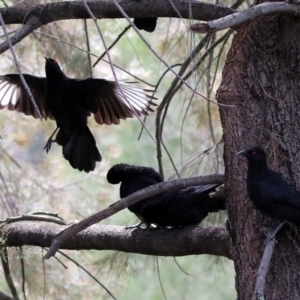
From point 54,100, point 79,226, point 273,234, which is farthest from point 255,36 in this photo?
point 54,100

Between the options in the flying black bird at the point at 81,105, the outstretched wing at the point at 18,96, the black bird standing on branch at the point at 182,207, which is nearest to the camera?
the black bird standing on branch at the point at 182,207

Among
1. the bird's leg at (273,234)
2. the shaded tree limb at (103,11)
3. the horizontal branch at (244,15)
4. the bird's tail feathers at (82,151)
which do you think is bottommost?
the bird's leg at (273,234)

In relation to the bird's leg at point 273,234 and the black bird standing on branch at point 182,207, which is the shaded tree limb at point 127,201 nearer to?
the bird's leg at point 273,234

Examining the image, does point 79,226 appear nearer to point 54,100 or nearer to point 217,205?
point 217,205

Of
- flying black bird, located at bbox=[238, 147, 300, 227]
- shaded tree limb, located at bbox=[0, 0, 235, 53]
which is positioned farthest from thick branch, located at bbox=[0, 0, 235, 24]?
flying black bird, located at bbox=[238, 147, 300, 227]

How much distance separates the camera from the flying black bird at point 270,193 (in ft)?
8.90

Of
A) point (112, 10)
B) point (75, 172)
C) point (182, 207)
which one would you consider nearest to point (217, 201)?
point (182, 207)

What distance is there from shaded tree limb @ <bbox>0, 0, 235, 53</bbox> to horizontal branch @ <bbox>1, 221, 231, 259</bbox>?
0.96 m

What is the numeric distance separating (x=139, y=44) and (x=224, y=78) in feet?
22.0

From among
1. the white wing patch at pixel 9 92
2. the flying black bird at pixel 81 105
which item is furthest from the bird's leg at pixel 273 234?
the white wing patch at pixel 9 92

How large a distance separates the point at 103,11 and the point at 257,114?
808 millimetres

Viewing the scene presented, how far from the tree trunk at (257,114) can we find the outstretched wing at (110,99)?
47.7 inches

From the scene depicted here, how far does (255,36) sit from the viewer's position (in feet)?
9.56

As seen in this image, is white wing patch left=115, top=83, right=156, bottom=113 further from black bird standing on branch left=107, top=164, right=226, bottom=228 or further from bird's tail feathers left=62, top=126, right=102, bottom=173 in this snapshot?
black bird standing on branch left=107, top=164, right=226, bottom=228
